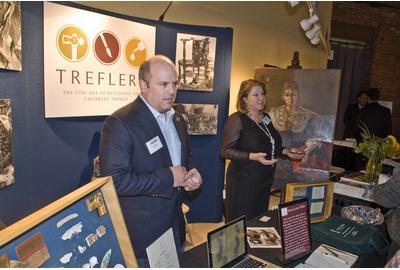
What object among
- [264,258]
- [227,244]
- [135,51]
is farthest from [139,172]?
[135,51]

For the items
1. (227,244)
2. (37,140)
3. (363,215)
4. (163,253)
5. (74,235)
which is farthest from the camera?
(37,140)

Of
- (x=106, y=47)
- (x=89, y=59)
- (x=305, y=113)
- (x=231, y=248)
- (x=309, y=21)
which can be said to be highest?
(x=309, y=21)

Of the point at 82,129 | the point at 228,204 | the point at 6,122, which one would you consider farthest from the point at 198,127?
the point at 6,122

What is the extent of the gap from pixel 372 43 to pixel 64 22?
7055mm

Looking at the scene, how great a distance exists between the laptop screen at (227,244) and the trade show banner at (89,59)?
162 cm

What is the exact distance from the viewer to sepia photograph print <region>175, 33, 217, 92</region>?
3.21m

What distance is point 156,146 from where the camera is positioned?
147 cm

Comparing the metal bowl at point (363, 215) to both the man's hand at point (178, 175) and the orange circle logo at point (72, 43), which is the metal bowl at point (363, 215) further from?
the orange circle logo at point (72, 43)

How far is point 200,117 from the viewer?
336cm

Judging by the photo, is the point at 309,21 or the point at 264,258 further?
the point at 309,21

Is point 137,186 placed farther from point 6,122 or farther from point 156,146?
point 6,122

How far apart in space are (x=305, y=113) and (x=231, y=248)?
254 cm

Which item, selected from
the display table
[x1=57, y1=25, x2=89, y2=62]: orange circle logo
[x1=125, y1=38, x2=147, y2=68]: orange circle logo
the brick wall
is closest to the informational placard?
the display table

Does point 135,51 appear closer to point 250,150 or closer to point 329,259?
point 250,150
